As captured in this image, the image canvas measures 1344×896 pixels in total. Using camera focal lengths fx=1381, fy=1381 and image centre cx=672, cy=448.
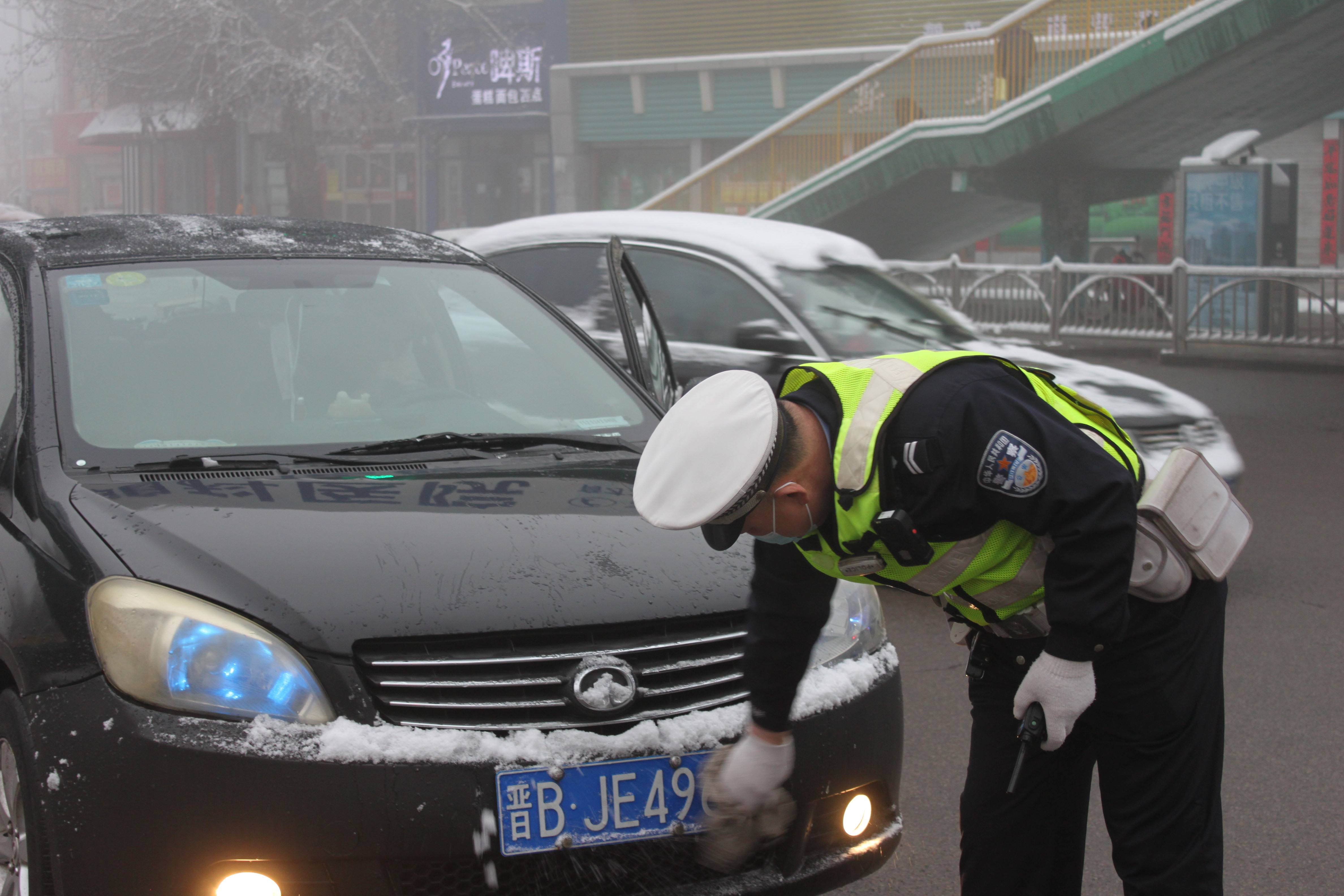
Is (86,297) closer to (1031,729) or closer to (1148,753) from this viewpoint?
(1031,729)

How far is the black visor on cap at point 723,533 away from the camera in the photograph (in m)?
2.11

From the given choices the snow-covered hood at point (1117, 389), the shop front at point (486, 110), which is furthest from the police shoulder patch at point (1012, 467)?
the shop front at point (486, 110)

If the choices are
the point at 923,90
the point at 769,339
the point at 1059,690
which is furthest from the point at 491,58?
the point at 1059,690

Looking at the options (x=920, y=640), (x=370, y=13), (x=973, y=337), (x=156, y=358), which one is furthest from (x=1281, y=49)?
(x=370, y=13)

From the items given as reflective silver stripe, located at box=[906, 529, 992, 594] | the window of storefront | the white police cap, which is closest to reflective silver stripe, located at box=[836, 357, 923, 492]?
the white police cap

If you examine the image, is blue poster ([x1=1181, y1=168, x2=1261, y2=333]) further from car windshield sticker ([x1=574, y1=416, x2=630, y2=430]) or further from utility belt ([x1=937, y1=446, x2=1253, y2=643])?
utility belt ([x1=937, y1=446, x2=1253, y2=643])

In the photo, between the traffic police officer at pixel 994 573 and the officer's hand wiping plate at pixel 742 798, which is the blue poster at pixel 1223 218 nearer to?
the traffic police officer at pixel 994 573

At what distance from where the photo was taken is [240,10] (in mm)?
28422

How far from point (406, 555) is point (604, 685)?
1.54ft

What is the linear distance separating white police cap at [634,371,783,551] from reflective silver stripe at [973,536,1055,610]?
47 cm

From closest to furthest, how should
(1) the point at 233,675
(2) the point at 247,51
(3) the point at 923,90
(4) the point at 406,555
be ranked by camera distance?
(1) the point at 233,675
(4) the point at 406,555
(3) the point at 923,90
(2) the point at 247,51

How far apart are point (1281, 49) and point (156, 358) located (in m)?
16.8

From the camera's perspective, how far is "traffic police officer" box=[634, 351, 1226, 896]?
203cm

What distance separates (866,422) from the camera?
6.86 ft
